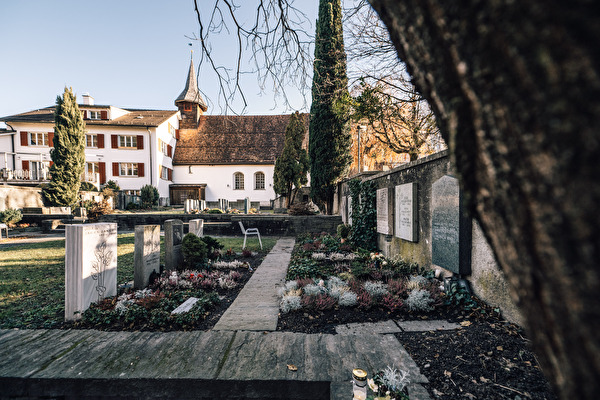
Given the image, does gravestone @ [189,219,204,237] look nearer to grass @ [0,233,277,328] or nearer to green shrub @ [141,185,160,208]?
grass @ [0,233,277,328]

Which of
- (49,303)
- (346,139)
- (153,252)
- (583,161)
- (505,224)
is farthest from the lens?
(346,139)

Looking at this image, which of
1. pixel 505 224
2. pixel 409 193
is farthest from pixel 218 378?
pixel 409 193

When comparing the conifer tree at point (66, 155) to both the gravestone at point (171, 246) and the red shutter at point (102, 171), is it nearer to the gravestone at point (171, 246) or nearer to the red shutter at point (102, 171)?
the red shutter at point (102, 171)

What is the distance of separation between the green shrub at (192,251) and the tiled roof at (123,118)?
2546 cm

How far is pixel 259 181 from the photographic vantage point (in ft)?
102

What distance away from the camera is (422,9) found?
0.68m

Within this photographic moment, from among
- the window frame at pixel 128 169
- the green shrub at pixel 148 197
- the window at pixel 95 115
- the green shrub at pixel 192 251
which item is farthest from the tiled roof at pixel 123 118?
the green shrub at pixel 192 251

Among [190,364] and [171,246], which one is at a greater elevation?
[171,246]

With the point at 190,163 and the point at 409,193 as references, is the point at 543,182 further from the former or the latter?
the point at 190,163

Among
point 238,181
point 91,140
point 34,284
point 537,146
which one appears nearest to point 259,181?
point 238,181

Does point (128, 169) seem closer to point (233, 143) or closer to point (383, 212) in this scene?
point (233, 143)

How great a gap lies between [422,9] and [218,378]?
245cm

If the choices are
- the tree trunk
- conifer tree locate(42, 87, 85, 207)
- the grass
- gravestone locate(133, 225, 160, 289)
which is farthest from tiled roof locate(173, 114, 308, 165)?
the tree trunk

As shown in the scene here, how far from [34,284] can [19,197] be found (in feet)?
54.6
